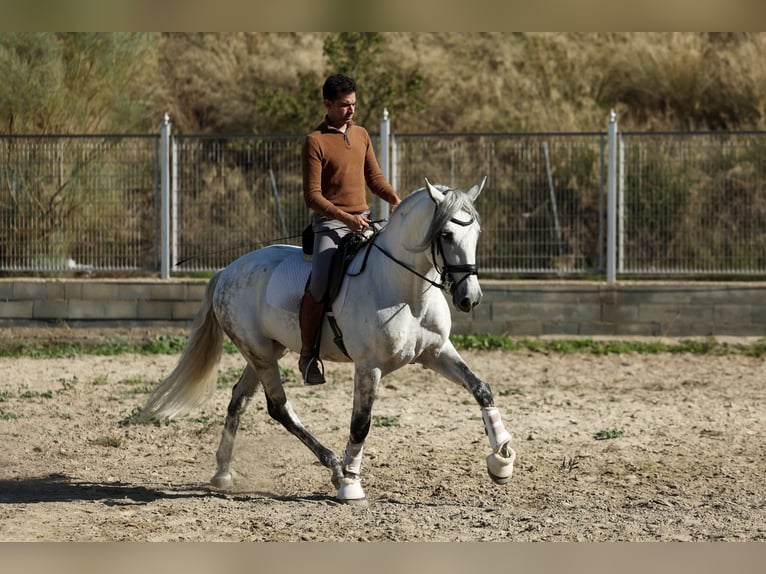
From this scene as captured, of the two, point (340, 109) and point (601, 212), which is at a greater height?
point (340, 109)

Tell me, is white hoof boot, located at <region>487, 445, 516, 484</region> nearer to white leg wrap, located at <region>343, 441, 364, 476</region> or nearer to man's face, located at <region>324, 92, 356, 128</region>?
white leg wrap, located at <region>343, 441, 364, 476</region>

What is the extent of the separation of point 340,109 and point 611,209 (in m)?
9.24

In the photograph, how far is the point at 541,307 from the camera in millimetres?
15562

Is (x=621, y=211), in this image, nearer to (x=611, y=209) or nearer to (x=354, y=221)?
(x=611, y=209)

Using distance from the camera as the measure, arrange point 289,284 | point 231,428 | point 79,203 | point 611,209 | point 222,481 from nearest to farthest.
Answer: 1. point 289,284
2. point 222,481
3. point 231,428
4. point 611,209
5. point 79,203

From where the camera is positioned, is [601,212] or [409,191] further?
[409,191]

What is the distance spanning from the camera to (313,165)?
7375mm

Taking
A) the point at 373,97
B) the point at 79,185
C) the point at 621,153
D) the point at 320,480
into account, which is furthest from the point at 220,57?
the point at 320,480

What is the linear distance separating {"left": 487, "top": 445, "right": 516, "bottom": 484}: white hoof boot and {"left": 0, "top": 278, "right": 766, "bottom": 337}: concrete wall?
8.22 meters

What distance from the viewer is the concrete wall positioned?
15523mm

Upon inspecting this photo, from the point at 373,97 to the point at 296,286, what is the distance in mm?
16237

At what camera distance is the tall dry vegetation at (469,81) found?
2398cm

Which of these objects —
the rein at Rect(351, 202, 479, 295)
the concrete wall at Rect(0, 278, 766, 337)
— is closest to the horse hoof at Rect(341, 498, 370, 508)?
the rein at Rect(351, 202, 479, 295)

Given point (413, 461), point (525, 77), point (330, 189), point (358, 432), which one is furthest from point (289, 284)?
point (525, 77)
